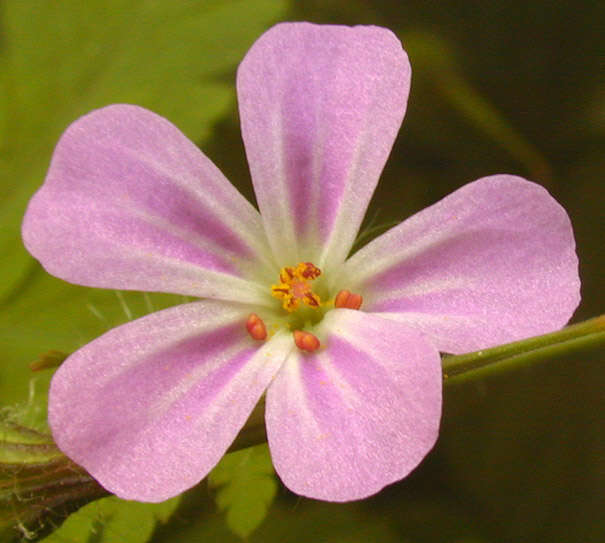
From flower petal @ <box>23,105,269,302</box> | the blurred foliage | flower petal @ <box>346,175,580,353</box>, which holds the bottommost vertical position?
the blurred foliage

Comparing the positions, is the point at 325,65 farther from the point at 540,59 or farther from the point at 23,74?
the point at 540,59

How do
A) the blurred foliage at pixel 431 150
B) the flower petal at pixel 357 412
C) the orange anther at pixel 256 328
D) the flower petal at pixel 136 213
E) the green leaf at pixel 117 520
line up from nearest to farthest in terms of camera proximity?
the flower petal at pixel 357 412, the flower petal at pixel 136 213, the orange anther at pixel 256 328, the green leaf at pixel 117 520, the blurred foliage at pixel 431 150

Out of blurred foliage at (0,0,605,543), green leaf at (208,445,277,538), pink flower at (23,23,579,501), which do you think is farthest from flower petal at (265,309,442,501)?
blurred foliage at (0,0,605,543)

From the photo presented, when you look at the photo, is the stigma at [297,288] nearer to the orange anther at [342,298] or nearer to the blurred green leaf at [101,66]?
the orange anther at [342,298]

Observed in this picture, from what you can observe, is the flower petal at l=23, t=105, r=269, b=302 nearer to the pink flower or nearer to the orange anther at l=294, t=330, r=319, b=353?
the pink flower

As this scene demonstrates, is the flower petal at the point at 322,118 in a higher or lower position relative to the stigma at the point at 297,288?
higher

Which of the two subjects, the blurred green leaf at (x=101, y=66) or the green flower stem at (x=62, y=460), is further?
the blurred green leaf at (x=101, y=66)

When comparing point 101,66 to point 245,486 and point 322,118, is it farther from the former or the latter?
point 245,486

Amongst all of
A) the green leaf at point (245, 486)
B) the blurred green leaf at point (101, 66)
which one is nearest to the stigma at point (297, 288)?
the green leaf at point (245, 486)
